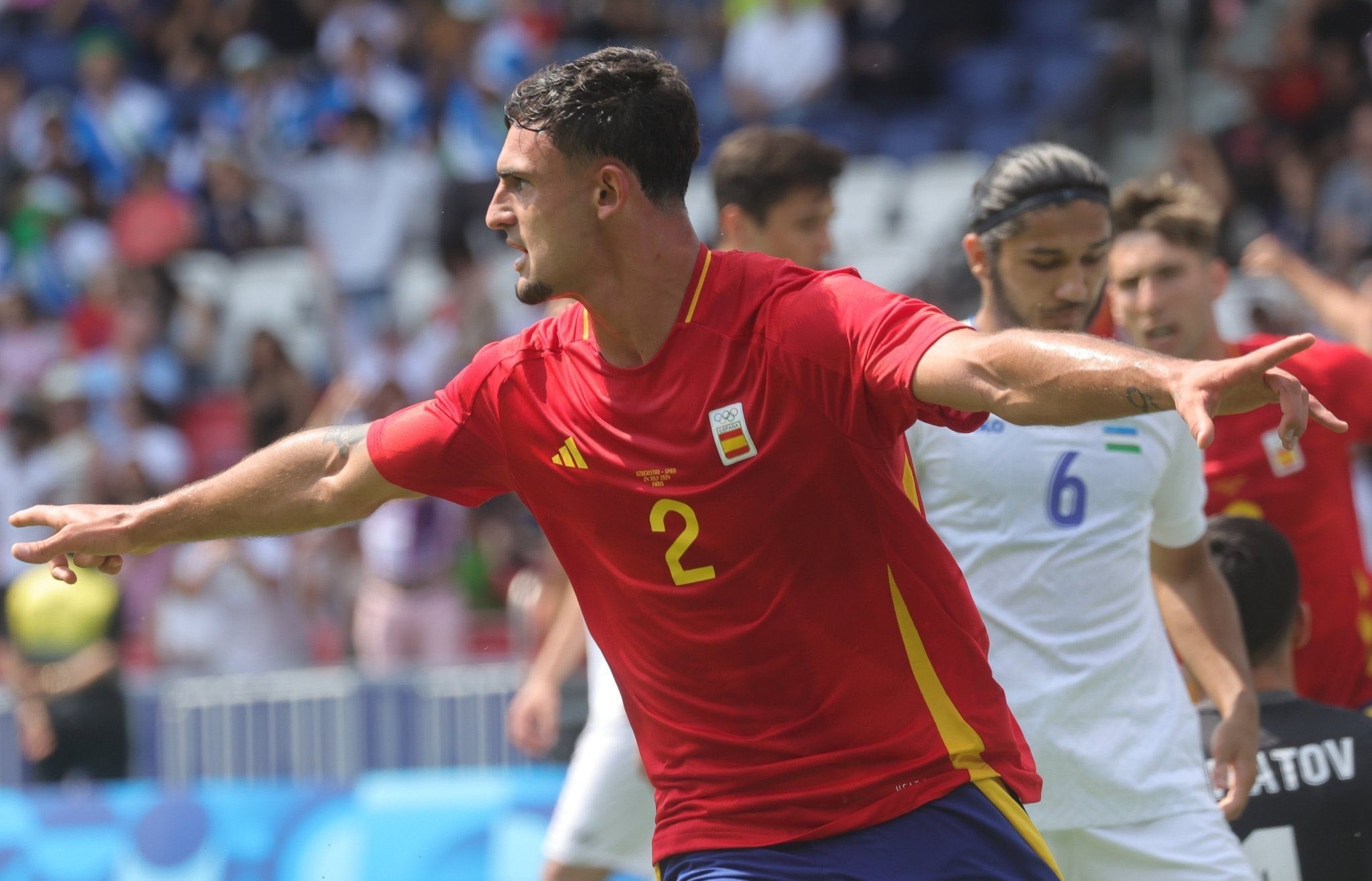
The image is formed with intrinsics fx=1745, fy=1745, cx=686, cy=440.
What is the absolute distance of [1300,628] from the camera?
5117mm

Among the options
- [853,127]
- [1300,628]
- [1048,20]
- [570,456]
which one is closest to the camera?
[570,456]

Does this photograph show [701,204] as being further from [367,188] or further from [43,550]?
[43,550]

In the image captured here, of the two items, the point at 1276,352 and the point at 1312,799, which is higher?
the point at 1276,352

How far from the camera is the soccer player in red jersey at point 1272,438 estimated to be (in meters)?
5.55

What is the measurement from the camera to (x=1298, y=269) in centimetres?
681

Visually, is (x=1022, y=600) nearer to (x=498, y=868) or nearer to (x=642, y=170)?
(x=642, y=170)

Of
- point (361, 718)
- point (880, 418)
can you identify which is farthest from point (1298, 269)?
point (361, 718)

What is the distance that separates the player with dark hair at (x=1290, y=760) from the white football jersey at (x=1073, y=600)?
29cm

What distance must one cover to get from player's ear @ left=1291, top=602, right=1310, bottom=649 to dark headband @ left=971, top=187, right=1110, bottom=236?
134 cm

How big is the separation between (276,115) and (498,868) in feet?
29.6

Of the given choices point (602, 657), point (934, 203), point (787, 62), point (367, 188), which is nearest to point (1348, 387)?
point (602, 657)

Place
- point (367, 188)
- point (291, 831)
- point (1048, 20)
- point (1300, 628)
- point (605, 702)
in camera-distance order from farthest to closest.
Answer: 1. point (1048, 20)
2. point (367, 188)
3. point (291, 831)
4. point (605, 702)
5. point (1300, 628)

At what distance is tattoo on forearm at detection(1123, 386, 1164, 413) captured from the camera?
9.36ft

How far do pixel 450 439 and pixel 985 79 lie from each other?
37.8ft
